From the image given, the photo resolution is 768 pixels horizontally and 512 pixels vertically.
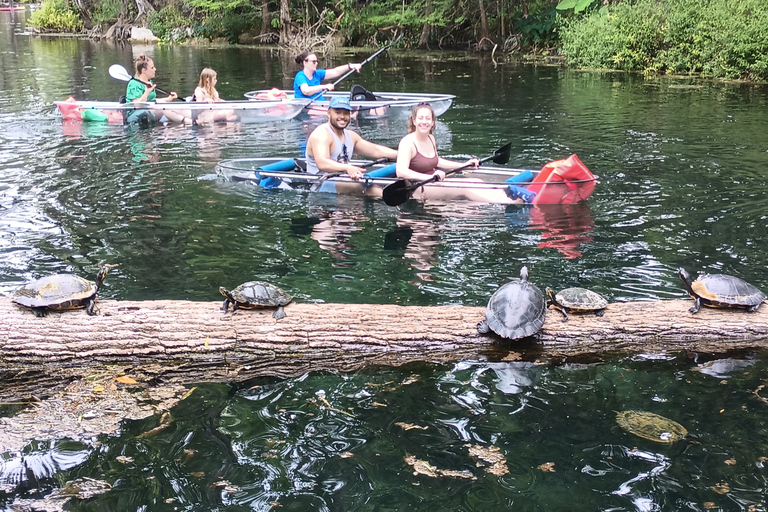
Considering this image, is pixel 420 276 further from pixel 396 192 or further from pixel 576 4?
pixel 576 4

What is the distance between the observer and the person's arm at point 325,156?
6.87 meters

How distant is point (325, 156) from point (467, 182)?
146 centimetres

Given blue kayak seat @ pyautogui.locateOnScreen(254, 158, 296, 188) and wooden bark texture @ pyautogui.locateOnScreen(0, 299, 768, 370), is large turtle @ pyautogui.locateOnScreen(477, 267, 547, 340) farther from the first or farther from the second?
blue kayak seat @ pyautogui.locateOnScreen(254, 158, 296, 188)

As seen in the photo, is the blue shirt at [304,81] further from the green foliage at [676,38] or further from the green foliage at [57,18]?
the green foliage at [57,18]

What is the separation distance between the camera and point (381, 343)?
3.78 m

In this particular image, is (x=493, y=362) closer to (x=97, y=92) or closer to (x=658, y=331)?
(x=658, y=331)

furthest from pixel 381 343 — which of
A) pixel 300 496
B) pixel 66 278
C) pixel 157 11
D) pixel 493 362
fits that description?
pixel 157 11

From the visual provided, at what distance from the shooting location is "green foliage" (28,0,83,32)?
127 feet

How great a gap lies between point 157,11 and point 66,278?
34813 mm

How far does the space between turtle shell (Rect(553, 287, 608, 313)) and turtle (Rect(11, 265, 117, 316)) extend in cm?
266

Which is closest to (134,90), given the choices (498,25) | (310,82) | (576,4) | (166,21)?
(310,82)

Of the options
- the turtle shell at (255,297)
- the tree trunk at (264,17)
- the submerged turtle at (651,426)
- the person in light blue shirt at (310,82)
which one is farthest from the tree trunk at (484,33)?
the submerged turtle at (651,426)

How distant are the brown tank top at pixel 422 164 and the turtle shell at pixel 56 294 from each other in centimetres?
356

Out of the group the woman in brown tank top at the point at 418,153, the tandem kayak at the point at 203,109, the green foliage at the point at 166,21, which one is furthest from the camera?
the green foliage at the point at 166,21
